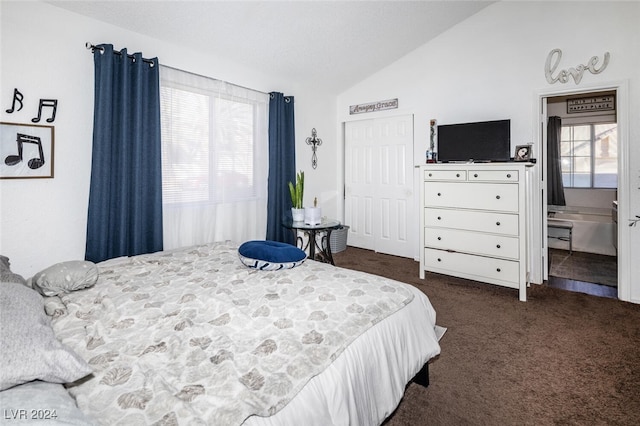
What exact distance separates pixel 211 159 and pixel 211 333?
2.46 m

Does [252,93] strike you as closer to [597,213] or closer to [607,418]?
[607,418]

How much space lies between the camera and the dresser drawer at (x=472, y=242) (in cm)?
300

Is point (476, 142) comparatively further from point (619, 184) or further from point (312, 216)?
point (312, 216)

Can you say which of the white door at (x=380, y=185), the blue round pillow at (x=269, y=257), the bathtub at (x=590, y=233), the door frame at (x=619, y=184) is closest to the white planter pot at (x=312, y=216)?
the blue round pillow at (x=269, y=257)

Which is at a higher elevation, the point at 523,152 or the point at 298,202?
the point at 523,152

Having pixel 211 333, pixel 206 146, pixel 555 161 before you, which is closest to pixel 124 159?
pixel 206 146

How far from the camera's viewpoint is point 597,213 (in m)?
5.27

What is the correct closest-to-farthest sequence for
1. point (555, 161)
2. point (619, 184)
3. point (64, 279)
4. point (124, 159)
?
point (64, 279) < point (124, 159) < point (619, 184) < point (555, 161)

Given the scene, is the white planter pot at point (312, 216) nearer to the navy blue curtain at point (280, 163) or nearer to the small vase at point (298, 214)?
the small vase at point (298, 214)

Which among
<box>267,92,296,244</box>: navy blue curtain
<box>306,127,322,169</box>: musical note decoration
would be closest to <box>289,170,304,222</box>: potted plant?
<box>267,92,296,244</box>: navy blue curtain

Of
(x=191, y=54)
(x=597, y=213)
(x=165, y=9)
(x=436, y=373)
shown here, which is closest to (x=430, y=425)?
(x=436, y=373)

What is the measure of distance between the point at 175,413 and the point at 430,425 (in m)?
1.25

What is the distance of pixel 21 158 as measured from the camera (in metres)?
2.18

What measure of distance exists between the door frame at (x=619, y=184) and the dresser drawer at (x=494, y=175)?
2.19ft
